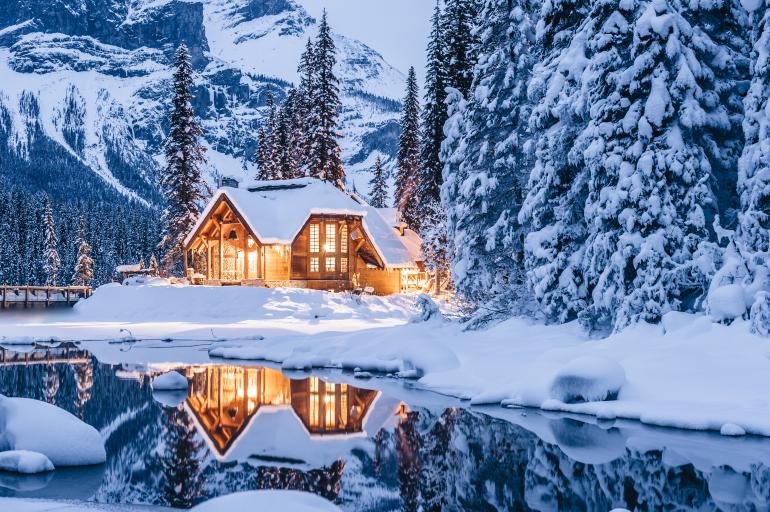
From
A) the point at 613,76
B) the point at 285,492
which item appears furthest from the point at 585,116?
the point at 285,492

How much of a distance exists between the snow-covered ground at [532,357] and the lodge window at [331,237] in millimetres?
9805

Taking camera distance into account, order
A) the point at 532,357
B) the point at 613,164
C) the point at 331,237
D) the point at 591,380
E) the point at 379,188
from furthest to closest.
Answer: the point at 379,188 → the point at 331,237 → the point at 532,357 → the point at 613,164 → the point at 591,380

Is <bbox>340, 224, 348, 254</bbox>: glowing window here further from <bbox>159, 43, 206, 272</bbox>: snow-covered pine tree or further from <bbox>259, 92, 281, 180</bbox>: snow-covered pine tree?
<bbox>259, 92, 281, 180</bbox>: snow-covered pine tree

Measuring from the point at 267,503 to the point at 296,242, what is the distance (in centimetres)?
3569

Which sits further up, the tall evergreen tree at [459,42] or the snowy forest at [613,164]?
the tall evergreen tree at [459,42]

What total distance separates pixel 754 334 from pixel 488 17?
14.9 m

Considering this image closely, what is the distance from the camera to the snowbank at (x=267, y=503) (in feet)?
19.4

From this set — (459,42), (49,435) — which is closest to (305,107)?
(459,42)

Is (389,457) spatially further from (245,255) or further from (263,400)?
(245,255)

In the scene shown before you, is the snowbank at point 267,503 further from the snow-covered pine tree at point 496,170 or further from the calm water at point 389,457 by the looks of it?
the snow-covered pine tree at point 496,170

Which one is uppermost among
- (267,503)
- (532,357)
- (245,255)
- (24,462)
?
(245,255)

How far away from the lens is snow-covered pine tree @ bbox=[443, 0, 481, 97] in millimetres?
36312

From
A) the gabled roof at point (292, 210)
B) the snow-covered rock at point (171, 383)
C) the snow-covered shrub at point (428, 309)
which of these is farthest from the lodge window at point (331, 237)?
the snow-covered rock at point (171, 383)

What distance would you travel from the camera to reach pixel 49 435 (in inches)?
365
